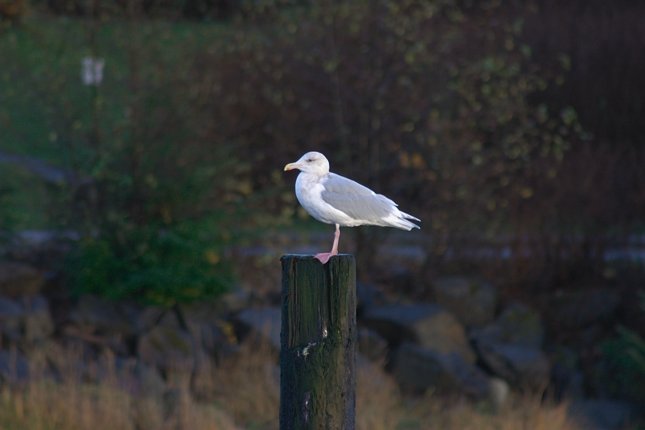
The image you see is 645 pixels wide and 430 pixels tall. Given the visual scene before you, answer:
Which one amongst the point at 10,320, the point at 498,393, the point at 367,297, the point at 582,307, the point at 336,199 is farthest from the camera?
the point at 582,307

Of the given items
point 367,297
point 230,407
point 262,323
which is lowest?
point 230,407

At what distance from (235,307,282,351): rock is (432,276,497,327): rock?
2190 millimetres

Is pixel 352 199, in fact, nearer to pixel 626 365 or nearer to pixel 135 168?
pixel 135 168

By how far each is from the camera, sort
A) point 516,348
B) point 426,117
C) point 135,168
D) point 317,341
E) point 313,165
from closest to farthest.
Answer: point 317,341 < point 313,165 < point 135,168 < point 516,348 < point 426,117

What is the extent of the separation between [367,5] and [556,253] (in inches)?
131

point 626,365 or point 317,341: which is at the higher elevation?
point 317,341

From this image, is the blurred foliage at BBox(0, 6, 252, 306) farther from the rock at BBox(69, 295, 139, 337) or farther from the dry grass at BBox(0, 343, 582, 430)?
the dry grass at BBox(0, 343, 582, 430)

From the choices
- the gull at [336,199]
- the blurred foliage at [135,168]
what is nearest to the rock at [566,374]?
the blurred foliage at [135,168]

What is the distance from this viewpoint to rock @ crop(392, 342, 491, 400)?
10102 millimetres

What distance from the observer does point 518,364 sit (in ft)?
36.2

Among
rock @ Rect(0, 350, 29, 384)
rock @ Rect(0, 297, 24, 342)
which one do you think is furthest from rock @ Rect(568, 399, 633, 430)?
rock @ Rect(0, 297, 24, 342)

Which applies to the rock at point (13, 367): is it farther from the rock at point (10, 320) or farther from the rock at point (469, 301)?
the rock at point (469, 301)

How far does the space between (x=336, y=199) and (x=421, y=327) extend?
6.71 metres

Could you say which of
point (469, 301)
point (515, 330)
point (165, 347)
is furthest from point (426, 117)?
point (165, 347)
